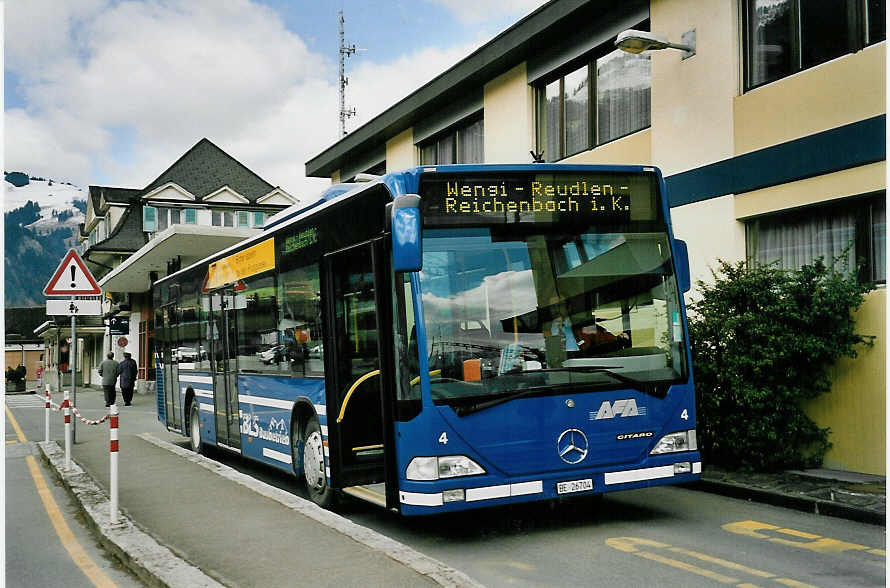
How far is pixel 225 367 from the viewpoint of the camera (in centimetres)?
1268

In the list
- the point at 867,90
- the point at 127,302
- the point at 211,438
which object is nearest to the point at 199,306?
the point at 211,438

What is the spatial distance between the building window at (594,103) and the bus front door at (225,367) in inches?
273

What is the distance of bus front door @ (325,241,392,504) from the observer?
8508 millimetres

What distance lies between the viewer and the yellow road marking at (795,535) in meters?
7.33

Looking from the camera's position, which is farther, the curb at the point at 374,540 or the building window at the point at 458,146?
the building window at the point at 458,146

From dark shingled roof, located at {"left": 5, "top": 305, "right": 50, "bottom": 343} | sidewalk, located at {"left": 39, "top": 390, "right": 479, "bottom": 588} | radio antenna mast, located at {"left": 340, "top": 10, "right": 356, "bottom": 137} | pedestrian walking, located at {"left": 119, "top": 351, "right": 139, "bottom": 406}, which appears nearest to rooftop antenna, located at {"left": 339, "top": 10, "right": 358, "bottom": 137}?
radio antenna mast, located at {"left": 340, "top": 10, "right": 356, "bottom": 137}

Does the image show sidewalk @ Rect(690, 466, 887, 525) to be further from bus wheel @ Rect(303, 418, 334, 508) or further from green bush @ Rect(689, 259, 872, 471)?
bus wheel @ Rect(303, 418, 334, 508)

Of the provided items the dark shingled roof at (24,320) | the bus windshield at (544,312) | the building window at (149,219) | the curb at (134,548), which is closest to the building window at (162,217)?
the building window at (149,219)

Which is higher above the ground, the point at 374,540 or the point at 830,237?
the point at 830,237

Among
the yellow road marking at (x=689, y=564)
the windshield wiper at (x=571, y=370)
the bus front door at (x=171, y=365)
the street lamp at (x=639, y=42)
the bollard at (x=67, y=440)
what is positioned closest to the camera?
the yellow road marking at (x=689, y=564)

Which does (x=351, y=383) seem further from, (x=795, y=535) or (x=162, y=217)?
(x=162, y=217)

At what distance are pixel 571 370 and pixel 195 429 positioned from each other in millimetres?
8985

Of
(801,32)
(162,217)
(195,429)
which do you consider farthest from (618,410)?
(162,217)

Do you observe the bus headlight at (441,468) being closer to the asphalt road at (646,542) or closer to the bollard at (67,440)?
the asphalt road at (646,542)
